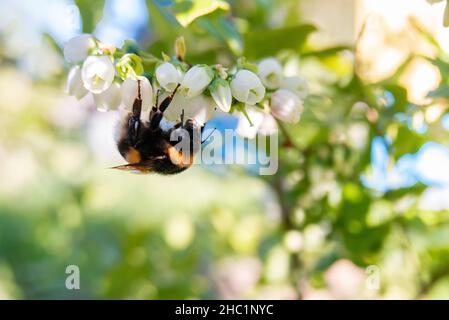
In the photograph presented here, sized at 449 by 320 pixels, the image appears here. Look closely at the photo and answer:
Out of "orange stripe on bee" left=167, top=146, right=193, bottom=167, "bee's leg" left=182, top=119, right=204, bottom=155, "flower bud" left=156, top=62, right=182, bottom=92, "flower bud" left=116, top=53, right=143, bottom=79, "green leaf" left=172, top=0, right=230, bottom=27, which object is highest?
"green leaf" left=172, top=0, right=230, bottom=27

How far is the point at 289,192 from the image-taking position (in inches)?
60.5

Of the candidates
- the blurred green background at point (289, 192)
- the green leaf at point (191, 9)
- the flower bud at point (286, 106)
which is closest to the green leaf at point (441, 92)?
the blurred green background at point (289, 192)

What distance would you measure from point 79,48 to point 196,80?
7.2 inches

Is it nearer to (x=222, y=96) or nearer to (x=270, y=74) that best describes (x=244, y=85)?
(x=222, y=96)

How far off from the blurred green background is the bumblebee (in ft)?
0.21

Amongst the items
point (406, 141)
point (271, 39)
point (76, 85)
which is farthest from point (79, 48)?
point (406, 141)

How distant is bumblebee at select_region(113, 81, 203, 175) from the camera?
99 centimetres

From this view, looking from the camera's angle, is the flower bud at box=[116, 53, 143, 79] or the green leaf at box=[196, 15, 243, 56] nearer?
the flower bud at box=[116, 53, 143, 79]

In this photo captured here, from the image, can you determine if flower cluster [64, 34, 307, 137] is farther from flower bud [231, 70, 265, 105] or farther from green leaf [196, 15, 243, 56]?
green leaf [196, 15, 243, 56]

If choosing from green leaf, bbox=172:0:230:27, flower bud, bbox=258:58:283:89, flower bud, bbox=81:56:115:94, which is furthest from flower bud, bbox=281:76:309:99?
flower bud, bbox=81:56:115:94

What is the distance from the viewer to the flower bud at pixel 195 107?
915 mm

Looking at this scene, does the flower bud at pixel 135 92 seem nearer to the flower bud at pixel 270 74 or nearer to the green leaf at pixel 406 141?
the flower bud at pixel 270 74

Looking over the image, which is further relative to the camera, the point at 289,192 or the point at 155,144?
the point at 289,192
